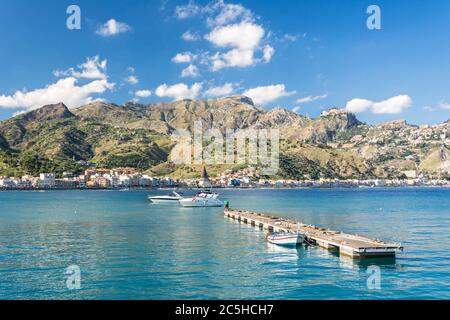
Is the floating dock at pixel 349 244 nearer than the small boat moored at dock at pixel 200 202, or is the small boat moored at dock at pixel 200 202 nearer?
the floating dock at pixel 349 244

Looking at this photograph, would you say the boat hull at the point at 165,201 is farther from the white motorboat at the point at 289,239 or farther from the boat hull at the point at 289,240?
the boat hull at the point at 289,240

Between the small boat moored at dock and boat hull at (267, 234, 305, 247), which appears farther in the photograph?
the small boat moored at dock

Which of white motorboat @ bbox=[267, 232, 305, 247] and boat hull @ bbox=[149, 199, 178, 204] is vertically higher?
white motorboat @ bbox=[267, 232, 305, 247]

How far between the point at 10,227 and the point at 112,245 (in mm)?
30942

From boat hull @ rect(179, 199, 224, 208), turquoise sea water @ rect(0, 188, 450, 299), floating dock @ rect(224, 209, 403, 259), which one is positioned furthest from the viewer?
boat hull @ rect(179, 199, 224, 208)

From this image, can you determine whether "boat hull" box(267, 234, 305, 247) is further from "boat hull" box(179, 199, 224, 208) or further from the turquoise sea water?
"boat hull" box(179, 199, 224, 208)

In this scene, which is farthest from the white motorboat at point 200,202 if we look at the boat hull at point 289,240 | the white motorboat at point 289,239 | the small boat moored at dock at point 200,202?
the boat hull at point 289,240

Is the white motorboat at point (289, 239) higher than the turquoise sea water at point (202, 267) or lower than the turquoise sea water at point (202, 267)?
higher

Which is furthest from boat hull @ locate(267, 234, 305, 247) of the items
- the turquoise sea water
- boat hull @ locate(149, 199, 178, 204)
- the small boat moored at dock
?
boat hull @ locate(149, 199, 178, 204)

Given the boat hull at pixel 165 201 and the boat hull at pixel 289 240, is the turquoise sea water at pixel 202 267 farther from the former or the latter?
the boat hull at pixel 165 201

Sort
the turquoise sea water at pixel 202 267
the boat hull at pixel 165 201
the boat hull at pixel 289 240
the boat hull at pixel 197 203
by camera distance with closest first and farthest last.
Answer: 1. the turquoise sea water at pixel 202 267
2. the boat hull at pixel 289 240
3. the boat hull at pixel 197 203
4. the boat hull at pixel 165 201

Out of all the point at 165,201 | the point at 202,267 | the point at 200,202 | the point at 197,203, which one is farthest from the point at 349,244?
the point at 165,201

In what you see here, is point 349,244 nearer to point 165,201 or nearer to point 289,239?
point 289,239

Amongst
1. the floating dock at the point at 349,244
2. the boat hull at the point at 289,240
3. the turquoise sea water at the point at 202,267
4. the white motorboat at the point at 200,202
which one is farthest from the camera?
the white motorboat at the point at 200,202
